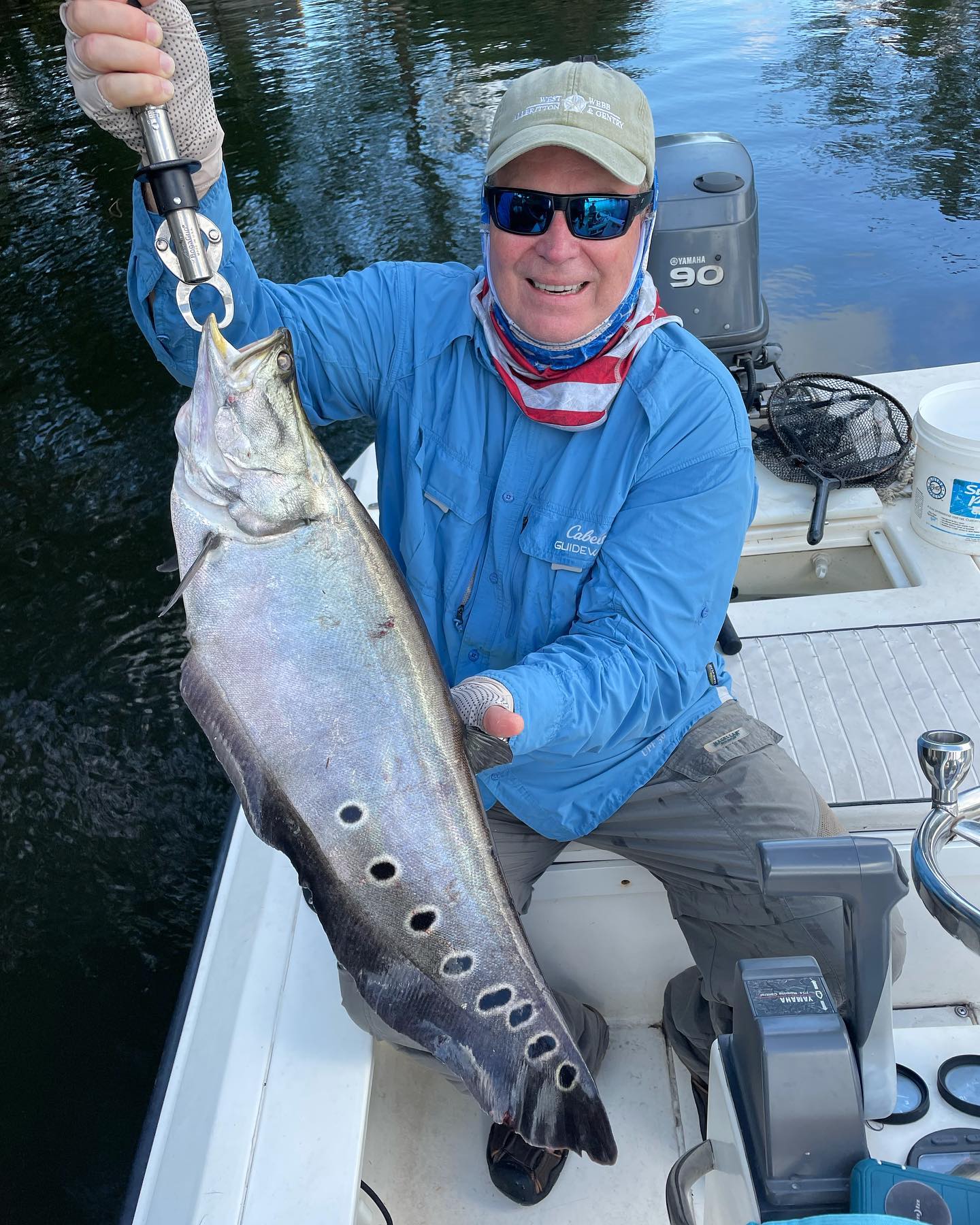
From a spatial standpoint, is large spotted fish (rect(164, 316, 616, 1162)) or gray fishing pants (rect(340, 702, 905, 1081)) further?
gray fishing pants (rect(340, 702, 905, 1081))

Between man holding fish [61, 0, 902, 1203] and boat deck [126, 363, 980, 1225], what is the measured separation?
0.19 metres

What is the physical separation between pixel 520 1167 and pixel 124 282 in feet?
32.0

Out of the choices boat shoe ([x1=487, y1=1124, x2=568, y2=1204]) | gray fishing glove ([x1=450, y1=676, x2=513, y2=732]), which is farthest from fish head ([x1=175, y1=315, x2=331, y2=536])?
boat shoe ([x1=487, y1=1124, x2=568, y2=1204])

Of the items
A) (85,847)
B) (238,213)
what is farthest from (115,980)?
(238,213)

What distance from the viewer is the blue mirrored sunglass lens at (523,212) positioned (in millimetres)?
2279

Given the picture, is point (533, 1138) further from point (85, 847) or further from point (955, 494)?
point (85, 847)

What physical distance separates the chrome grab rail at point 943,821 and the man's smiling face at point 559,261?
51.7 inches

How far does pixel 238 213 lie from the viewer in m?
11.5

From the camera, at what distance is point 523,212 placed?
2.30 meters

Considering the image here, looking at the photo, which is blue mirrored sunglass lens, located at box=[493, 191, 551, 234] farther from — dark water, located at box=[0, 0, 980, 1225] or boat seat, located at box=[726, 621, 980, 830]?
dark water, located at box=[0, 0, 980, 1225]

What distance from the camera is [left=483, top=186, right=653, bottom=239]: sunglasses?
2252 mm

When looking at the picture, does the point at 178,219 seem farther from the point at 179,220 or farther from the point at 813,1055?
the point at 813,1055

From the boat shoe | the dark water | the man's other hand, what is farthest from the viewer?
the dark water

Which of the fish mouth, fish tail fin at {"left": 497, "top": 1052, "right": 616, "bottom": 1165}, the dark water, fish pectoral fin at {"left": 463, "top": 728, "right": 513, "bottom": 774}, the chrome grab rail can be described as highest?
the fish mouth
